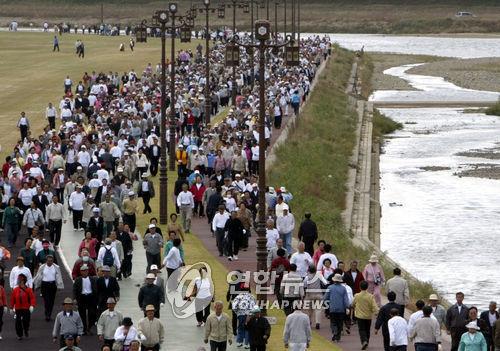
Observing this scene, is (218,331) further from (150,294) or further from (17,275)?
(17,275)

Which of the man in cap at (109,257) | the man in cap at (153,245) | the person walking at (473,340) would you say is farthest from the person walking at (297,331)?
the man in cap at (153,245)

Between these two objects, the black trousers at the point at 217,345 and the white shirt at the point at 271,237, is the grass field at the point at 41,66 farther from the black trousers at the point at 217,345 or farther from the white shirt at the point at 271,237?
the black trousers at the point at 217,345

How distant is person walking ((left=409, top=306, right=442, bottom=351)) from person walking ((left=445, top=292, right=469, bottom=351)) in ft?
3.42

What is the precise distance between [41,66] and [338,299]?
68405 mm

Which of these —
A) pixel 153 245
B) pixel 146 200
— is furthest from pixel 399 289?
pixel 146 200

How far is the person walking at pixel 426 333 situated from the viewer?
2148 cm

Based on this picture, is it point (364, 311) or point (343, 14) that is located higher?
point (364, 311)

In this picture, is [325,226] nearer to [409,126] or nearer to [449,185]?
[449,185]

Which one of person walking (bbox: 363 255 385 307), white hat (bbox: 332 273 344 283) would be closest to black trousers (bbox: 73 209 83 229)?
person walking (bbox: 363 255 385 307)

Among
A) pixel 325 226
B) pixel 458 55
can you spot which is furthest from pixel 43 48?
pixel 325 226

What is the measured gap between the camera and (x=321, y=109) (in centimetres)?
7350

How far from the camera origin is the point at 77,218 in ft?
114

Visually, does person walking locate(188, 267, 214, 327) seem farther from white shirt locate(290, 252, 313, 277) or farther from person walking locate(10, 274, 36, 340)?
person walking locate(10, 274, 36, 340)

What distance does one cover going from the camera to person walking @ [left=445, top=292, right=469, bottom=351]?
73.9 feet
